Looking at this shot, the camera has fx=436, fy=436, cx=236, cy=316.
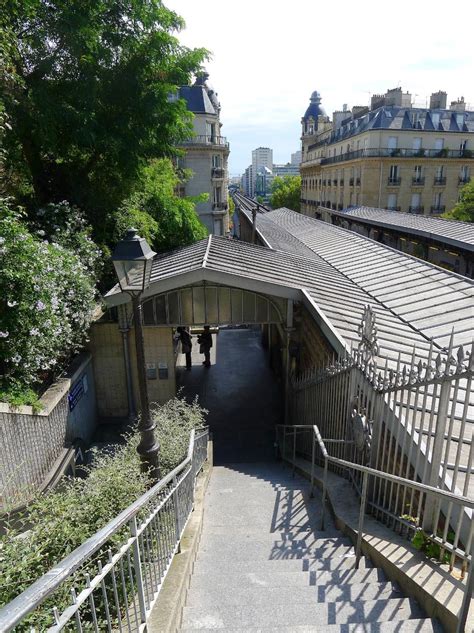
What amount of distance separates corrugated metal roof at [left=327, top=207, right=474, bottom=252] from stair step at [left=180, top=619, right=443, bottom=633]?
43.6ft

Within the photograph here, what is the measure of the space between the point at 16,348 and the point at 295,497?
15.7 feet

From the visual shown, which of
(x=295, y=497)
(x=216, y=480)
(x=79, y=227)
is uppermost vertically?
(x=79, y=227)

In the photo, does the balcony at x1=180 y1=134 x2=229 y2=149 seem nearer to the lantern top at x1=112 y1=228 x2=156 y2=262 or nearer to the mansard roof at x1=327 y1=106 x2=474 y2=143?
the mansard roof at x1=327 y1=106 x2=474 y2=143

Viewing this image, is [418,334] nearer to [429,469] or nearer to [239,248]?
[429,469]

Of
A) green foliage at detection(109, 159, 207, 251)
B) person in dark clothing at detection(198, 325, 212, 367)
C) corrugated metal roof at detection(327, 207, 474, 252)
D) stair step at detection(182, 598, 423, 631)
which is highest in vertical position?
green foliage at detection(109, 159, 207, 251)

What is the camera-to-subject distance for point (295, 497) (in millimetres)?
6457

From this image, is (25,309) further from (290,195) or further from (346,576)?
(290,195)

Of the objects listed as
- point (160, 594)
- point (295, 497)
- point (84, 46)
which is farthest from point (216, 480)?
point (84, 46)

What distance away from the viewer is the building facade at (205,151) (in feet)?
117

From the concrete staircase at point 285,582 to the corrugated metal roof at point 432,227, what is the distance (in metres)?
11.9

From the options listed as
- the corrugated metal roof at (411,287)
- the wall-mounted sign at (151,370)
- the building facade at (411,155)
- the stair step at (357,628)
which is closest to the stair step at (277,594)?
the stair step at (357,628)

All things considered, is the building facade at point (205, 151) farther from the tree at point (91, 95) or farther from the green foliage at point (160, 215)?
the tree at point (91, 95)

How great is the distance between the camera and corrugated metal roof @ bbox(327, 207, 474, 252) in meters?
15.1

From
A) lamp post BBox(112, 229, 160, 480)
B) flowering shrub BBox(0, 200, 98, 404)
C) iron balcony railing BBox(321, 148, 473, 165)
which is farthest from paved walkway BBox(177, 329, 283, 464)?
iron balcony railing BBox(321, 148, 473, 165)
